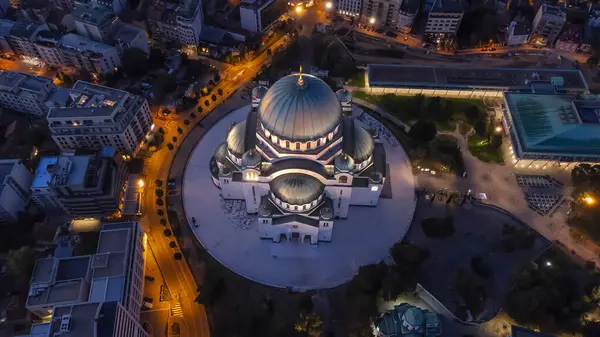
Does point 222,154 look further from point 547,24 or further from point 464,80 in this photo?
point 547,24

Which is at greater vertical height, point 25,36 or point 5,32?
point 25,36

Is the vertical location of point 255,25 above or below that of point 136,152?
above

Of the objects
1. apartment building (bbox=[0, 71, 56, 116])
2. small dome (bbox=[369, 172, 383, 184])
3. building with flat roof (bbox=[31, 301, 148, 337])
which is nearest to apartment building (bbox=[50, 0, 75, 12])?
apartment building (bbox=[0, 71, 56, 116])

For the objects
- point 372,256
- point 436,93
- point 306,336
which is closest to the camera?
point 306,336

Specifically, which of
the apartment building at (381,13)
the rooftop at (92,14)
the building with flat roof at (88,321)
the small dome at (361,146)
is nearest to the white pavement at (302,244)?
the small dome at (361,146)

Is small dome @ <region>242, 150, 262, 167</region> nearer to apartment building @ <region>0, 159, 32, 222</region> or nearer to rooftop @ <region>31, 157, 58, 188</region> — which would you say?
rooftop @ <region>31, 157, 58, 188</region>

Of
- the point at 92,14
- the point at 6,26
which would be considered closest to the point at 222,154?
the point at 92,14

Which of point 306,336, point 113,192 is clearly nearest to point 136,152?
point 113,192

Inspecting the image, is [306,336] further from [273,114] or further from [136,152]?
[136,152]
